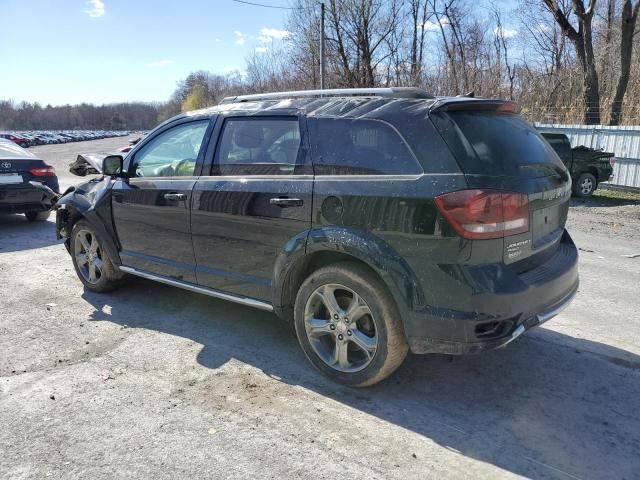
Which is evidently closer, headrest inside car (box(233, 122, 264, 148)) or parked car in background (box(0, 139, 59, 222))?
headrest inside car (box(233, 122, 264, 148))

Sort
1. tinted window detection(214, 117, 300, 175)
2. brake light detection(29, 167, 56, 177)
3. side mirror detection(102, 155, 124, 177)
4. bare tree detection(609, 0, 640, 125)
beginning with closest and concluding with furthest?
tinted window detection(214, 117, 300, 175) < side mirror detection(102, 155, 124, 177) < brake light detection(29, 167, 56, 177) < bare tree detection(609, 0, 640, 125)

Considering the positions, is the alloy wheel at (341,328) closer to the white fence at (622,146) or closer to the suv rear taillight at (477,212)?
the suv rear taillight at (477,212)

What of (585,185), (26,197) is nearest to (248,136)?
(26,197)

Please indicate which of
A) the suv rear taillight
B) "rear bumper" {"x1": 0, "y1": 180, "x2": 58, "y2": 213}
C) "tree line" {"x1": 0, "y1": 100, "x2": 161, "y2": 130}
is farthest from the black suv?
"tree line" {"x1": 0, "y1": 100, "x2": 161, "y2": 130}

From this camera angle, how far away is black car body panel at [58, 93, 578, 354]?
9.23 ft

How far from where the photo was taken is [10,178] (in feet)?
27.5

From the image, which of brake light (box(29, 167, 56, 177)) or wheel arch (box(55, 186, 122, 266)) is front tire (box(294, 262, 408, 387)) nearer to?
wheel arch (box(55, 186, 122, 266))

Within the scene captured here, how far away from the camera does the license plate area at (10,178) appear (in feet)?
27.1

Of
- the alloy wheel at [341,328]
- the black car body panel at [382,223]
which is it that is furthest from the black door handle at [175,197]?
the alloy wheel at [341,328]

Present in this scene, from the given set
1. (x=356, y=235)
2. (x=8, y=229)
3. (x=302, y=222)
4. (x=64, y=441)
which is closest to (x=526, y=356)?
(x=356, y=235)

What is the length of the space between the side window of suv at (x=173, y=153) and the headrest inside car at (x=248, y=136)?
1.23 ft

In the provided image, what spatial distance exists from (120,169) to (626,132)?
14.9 metres

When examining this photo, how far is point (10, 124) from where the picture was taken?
6019 inches

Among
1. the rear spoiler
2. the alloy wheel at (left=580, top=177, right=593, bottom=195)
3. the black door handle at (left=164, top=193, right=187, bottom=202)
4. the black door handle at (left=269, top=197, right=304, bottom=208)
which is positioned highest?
the rear spoiler
